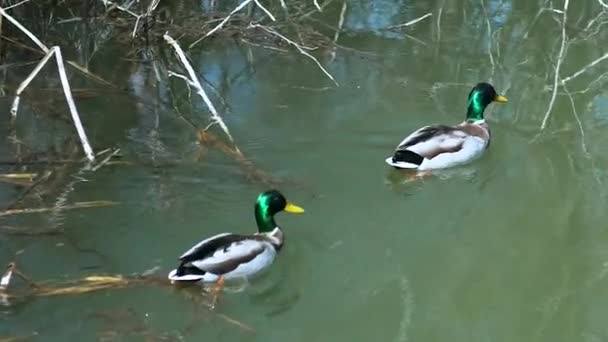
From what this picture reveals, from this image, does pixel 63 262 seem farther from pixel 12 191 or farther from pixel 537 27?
pixel 537 27

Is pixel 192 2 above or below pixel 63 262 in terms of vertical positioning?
above

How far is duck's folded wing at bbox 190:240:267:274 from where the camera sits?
5.14 meters

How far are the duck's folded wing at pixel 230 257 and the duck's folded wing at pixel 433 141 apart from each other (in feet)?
5.16

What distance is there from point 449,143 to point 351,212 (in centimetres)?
107

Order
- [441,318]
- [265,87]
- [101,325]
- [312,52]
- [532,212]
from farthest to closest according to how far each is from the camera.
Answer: [312,52] → [265,87] → [532,212] → [441,318] → [101,325]

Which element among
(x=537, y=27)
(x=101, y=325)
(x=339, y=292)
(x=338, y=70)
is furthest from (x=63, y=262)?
(x=537, y=27)

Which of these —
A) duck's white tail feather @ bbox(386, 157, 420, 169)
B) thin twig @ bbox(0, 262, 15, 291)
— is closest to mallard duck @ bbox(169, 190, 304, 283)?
thin twig @ bbox(0, 262, 15, 291)

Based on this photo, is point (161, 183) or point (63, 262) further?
point (161, 183)

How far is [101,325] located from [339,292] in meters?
1.25

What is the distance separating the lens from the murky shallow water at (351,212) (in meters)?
5.03

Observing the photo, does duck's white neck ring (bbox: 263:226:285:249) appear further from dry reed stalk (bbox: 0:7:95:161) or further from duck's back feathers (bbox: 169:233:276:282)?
dry reed stalk (bbox: 0:7:95:161)

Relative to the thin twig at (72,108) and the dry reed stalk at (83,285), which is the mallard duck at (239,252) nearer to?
the dry reed stalk at (83,285)

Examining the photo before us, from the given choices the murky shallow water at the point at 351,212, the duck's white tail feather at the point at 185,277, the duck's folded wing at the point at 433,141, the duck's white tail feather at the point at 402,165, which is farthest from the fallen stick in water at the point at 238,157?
the duck's white tail feather at the point at 185,277

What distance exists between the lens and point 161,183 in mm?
6227
